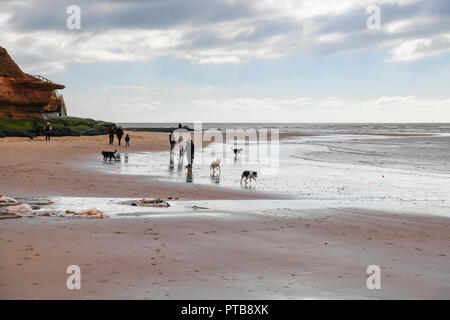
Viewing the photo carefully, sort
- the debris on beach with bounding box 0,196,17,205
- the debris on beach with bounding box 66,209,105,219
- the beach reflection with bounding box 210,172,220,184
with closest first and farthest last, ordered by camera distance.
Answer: the debris on beach with bounding box 66,209,105,219
the debris on beach with bounding box 0,196,17,205
the beach reflection with bounding box 210,172,220,184

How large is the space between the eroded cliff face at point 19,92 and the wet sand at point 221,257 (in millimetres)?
52142

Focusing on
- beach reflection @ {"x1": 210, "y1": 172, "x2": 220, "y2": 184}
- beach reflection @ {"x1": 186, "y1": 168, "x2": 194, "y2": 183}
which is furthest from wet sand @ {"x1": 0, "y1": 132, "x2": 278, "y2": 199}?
beach reflection @ {"x1": 210, "y1": 172, "x2": 220, "y2": 184}

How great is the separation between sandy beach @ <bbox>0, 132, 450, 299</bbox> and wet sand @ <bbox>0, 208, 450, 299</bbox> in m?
0.02

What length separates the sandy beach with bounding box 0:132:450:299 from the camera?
5.45 metres

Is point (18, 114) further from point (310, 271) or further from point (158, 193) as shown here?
point (310, 271)

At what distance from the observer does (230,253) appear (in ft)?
23.6

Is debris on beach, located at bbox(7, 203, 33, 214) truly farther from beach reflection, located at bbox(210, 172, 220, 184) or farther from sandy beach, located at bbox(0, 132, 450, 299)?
beach reflection, located at bbox(210, 172, 220, 184)

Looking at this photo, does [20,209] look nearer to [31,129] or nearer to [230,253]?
[230,253]

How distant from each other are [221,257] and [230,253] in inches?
12.3

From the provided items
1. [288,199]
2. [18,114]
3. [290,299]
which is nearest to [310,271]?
[290,299]

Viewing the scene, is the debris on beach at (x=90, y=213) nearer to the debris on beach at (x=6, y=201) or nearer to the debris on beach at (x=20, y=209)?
the debris on beach at (x=20, y=209)

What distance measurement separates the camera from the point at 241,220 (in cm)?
1022

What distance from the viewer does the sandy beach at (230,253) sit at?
5.45 metres

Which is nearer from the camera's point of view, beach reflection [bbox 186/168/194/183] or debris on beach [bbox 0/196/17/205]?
debris on beach [bbox 0/196/17/205]
